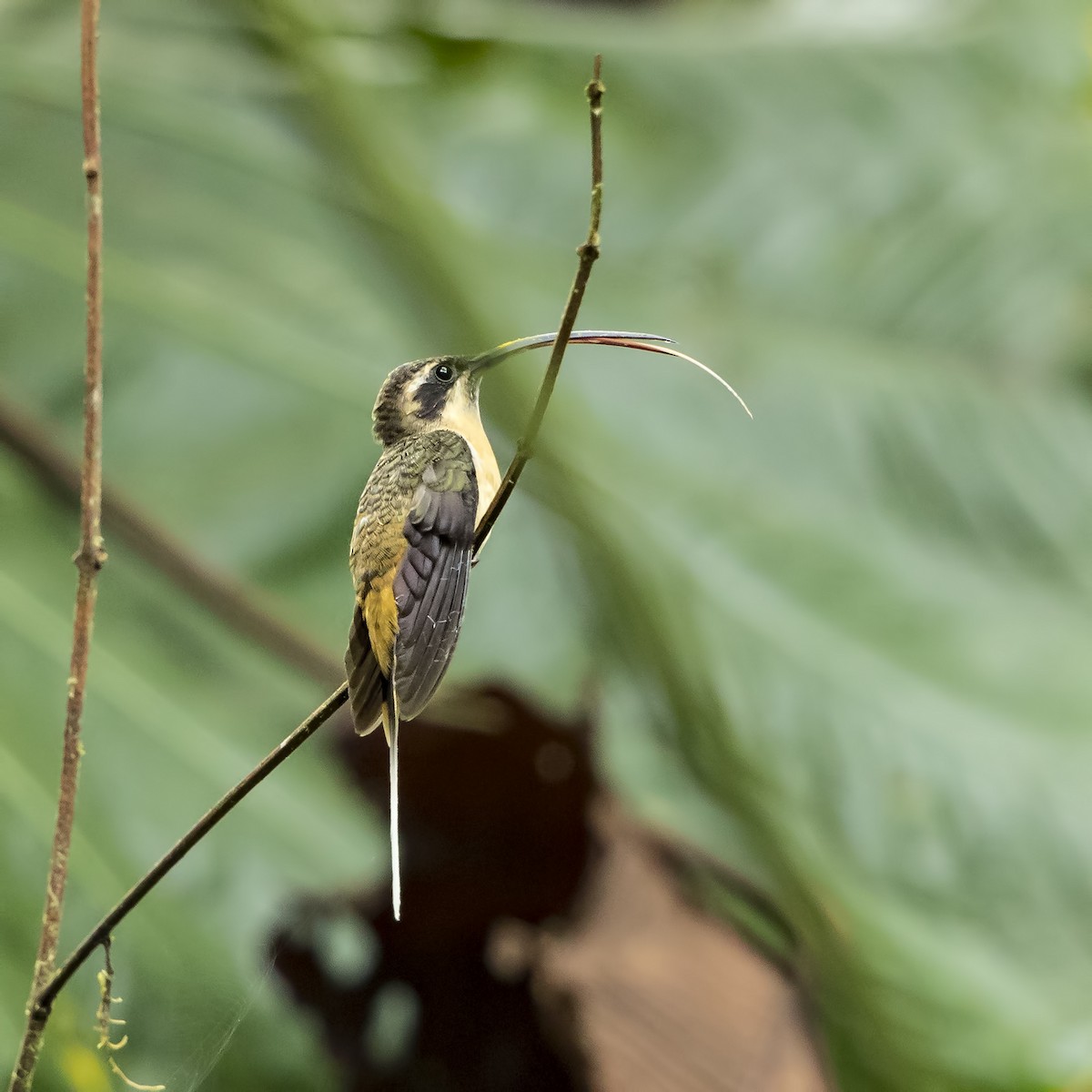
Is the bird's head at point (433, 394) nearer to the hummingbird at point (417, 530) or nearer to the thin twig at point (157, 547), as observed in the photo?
the hummingbird at point (417, 530)

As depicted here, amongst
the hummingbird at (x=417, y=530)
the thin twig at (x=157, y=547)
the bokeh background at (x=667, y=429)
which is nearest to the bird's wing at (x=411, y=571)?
the hummingbird at (x=417, y=530)

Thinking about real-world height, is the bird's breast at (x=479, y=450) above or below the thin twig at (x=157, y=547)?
below

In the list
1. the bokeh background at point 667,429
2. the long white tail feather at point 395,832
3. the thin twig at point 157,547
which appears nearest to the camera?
the long white tail feather at point 395,832

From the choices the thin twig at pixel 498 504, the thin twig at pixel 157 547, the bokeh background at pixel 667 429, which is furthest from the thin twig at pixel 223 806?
the bokeh background at pixel 667 429

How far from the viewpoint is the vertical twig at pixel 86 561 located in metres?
0.23

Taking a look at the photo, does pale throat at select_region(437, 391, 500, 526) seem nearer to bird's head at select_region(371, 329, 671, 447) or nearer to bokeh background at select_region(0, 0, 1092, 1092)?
bird's head at select_region(371, 329, 671, 447)

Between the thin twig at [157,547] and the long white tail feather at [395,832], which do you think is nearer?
the long white tail feather at [395,832]

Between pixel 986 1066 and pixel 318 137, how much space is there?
897mm

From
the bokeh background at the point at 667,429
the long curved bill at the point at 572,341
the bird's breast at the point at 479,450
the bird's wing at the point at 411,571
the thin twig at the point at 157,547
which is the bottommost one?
the bird's wing at the point at 411,571

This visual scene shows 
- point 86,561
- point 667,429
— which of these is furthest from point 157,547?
point 667,429

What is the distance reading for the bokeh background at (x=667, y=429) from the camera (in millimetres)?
730

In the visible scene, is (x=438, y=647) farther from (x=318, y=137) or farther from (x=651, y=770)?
(x=318, y=137)

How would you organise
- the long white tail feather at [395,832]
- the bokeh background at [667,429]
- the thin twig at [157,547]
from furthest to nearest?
the bokeh background at [667,429] < the thin twig at [157,547] < the long white tail feather at [395,832]

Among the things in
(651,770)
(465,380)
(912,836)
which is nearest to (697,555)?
(651,770)
